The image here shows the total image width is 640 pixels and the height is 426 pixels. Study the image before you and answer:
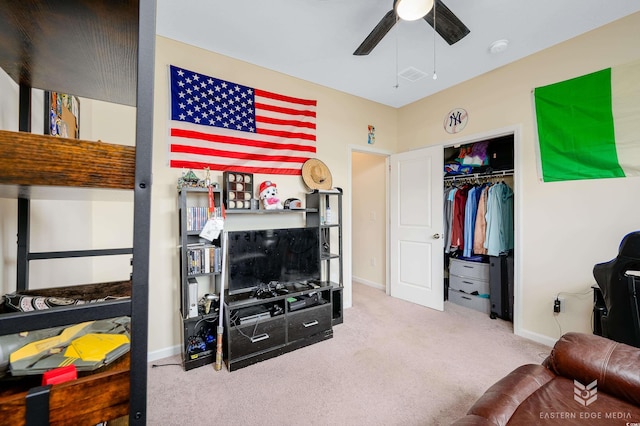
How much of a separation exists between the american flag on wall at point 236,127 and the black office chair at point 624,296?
2.70m

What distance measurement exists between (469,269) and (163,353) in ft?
12.0

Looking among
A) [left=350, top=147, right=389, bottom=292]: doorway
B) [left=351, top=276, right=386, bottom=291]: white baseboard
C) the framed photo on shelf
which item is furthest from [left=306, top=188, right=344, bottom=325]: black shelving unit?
the framed photo on shelf

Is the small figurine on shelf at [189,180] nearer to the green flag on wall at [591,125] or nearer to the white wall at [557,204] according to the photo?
the white wall at [557,204]

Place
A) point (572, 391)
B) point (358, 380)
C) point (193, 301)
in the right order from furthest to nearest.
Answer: point (193, 301)
point (358, 380)
point (572, 391)

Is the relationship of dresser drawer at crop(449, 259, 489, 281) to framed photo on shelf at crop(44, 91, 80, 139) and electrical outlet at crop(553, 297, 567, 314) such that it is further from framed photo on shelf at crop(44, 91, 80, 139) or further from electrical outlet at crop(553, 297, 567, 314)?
framed photo on shelf at crop(44, 91, 80, 139)

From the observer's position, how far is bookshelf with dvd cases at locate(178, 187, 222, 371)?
85.4 inches

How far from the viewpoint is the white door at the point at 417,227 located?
3422mm

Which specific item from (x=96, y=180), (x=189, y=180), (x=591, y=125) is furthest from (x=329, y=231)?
(x=96, y=180)

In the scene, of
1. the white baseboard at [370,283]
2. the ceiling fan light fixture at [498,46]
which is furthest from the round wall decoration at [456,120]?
the white baseboard at [370,283]

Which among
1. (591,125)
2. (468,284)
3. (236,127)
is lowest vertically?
(468,284)

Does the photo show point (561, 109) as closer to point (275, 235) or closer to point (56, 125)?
point (275, 235)

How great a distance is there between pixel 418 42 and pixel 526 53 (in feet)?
3.83

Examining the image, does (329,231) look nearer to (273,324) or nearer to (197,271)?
(273,324)

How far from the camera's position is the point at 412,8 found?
1.64 metres
